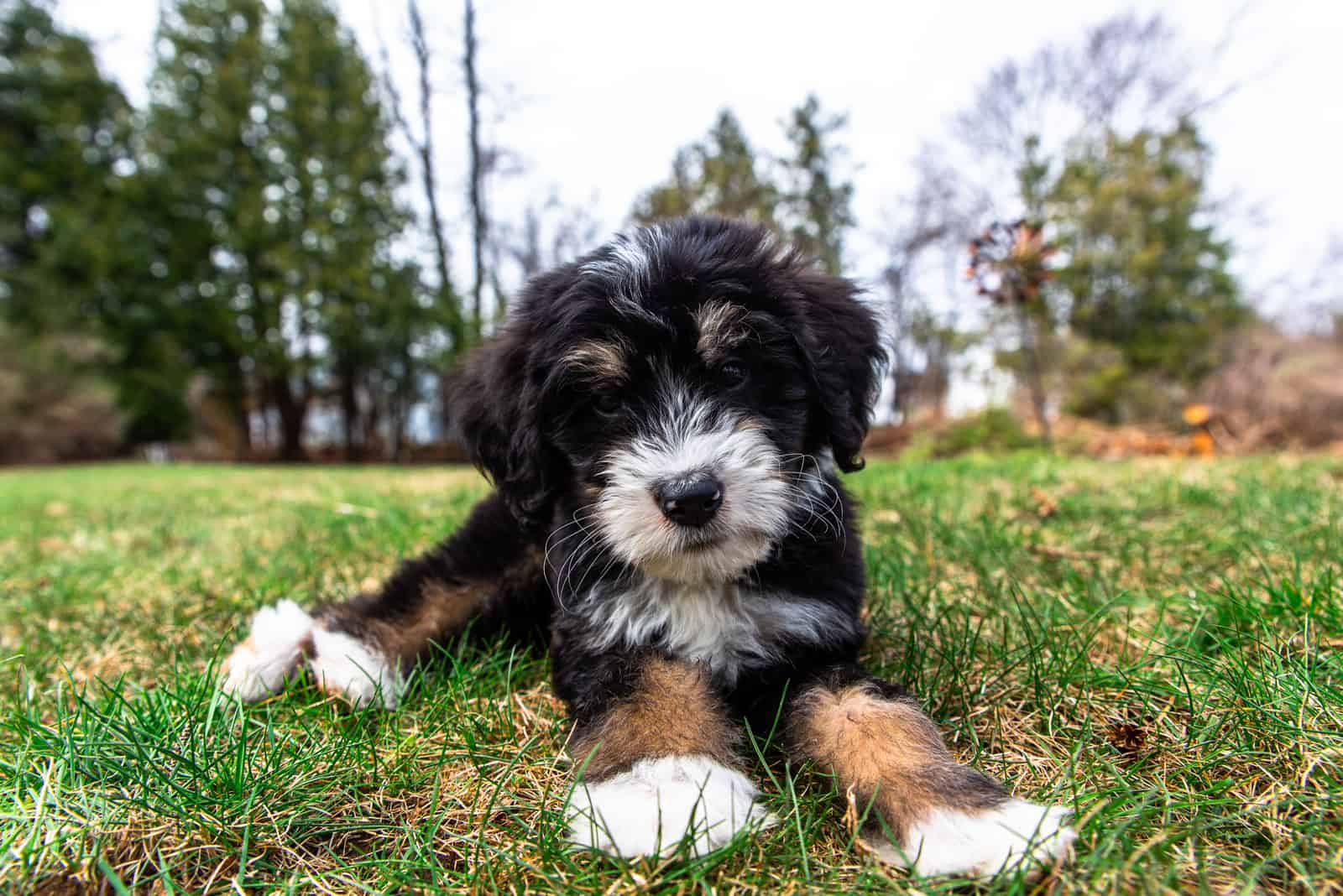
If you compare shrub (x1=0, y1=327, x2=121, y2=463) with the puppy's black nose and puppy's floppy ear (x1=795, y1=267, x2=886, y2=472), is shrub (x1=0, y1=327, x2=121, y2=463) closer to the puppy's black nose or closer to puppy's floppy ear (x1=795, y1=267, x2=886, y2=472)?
puppy's floppy ear (x1=795, y1=267, x2=886, y2=472)

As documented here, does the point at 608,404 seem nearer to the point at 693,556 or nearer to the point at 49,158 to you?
the point at 693,556

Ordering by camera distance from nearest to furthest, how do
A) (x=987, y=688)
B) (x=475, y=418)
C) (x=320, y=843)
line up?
(x=320, y=843)
(x=987, y=688)
(x=475, y=418)

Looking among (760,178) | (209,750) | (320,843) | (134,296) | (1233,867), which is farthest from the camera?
(134,296)

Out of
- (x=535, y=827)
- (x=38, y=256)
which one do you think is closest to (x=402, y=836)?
(x=535, y=827)

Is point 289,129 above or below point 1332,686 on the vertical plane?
above

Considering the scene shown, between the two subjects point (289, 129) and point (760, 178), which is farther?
point (289, 129)

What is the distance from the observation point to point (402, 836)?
1623 mm

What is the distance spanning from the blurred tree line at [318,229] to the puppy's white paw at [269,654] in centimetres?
1713

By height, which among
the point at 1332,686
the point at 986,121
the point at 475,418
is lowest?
the point at 1332,686

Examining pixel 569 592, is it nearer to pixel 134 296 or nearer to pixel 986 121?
pixel 986 121

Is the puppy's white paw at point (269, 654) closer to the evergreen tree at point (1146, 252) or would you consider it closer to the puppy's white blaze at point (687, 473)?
the puppy's white blaze at point (687, 473)

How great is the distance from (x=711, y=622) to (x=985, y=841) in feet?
3.00

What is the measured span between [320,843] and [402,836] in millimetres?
179

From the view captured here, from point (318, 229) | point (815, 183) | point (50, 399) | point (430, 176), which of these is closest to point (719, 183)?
point (815, 183)
